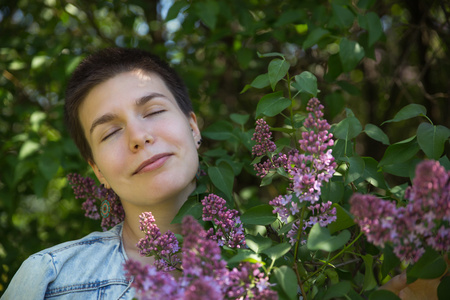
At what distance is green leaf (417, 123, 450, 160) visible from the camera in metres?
1.09

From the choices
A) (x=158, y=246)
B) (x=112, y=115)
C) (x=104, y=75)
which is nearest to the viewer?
(x=158, y=246)

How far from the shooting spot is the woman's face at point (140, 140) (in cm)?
142

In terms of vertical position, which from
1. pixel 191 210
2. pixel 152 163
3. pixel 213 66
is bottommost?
pixel 213 66

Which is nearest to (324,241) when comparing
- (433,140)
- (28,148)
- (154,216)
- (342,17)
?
(433,140)

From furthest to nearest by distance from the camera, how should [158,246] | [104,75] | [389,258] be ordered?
Result: [104,75], [158,246], [389,258]

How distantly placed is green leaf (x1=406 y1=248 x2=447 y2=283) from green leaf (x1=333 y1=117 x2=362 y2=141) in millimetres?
383

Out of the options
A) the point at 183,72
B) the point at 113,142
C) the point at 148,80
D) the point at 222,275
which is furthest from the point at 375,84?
the point at 222,275

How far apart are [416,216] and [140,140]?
0.87 m

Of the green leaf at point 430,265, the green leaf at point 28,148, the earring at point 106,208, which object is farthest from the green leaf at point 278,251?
the green leaf at point 28,148

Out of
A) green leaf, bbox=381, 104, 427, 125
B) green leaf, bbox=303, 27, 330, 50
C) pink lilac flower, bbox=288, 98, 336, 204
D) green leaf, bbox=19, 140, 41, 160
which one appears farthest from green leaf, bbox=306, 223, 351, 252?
green leaf, bbox=19, 140, 41, 160

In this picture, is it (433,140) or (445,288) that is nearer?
(445,288)

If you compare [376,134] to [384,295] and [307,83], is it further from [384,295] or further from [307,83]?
[384,295]

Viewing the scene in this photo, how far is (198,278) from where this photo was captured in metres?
0.81

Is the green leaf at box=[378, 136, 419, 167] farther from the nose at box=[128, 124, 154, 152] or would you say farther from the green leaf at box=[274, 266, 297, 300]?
the nose at box=[128, 124, 154, 152]
